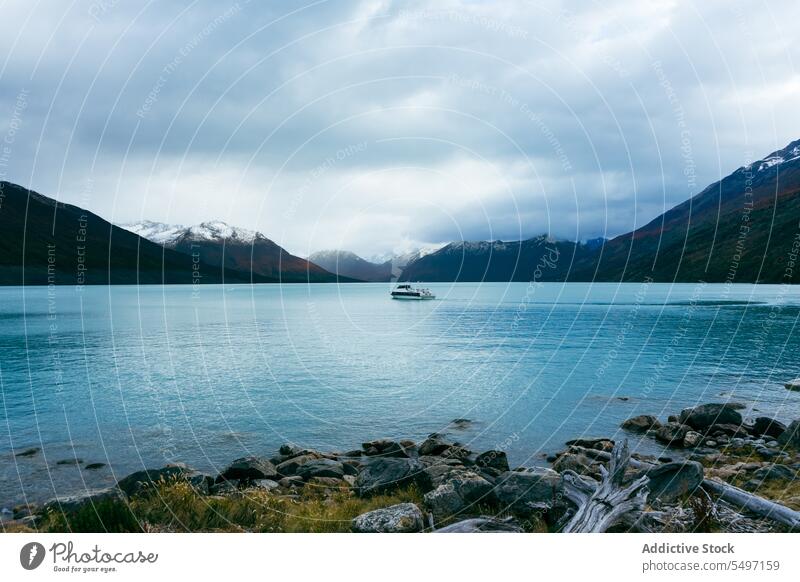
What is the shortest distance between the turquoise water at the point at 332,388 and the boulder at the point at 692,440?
1.91 meters

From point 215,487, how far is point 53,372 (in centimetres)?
3869

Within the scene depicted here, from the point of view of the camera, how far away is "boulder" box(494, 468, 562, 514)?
1173 centimetres

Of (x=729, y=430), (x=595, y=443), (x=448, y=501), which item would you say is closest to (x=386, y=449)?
(x=595, y=443)

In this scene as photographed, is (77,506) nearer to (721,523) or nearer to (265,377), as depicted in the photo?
(721,523)

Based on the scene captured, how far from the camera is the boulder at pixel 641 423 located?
29.4 meters

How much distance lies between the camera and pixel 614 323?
94750 mm

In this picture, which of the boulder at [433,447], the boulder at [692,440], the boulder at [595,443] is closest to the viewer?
the boulder at [433,447]

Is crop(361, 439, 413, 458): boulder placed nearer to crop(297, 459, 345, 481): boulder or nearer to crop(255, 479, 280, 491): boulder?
crop(297, 459, 345, 481): boulder

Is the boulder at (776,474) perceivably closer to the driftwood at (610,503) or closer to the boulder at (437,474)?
the driftwood at (610,503)

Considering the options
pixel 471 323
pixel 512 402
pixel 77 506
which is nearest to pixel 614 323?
pixel 471 323

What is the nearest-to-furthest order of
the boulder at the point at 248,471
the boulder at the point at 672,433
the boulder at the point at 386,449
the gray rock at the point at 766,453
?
the boulder at the point at 248,471, the gray rock at the point at 766,453, the boulder at the point at 386,449, the boulder at the point at 672,433

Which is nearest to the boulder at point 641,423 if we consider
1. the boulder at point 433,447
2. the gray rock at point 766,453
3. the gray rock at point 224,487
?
the gray rock at point 766,453

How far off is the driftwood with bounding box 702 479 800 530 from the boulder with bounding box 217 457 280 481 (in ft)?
50.2

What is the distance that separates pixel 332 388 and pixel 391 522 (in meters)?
30.8
